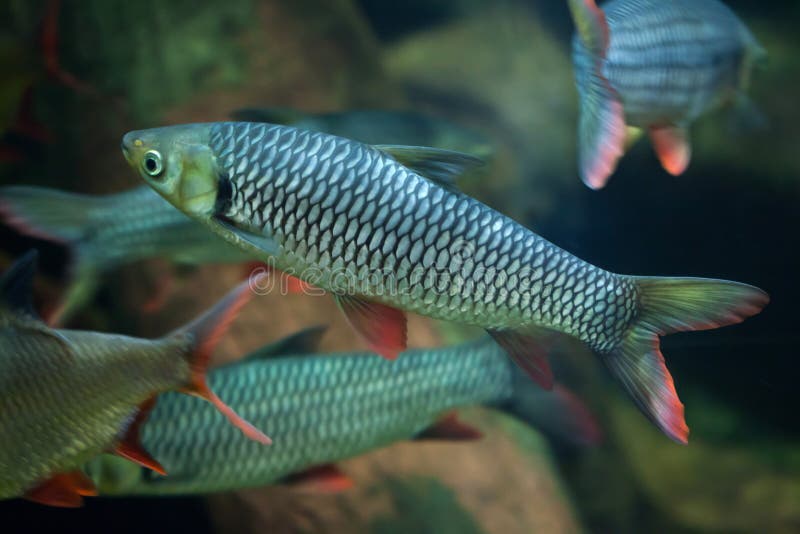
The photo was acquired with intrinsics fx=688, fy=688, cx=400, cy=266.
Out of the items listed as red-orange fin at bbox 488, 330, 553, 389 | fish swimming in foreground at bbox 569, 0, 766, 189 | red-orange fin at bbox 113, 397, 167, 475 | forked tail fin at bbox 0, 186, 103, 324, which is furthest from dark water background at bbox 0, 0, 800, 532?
red-orange fin at bbox 113, 397, 167, 475

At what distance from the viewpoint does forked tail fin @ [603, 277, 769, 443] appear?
57.2 inches

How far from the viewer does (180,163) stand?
167 centimetres

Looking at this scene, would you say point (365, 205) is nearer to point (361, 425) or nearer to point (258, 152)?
point (258, 152)

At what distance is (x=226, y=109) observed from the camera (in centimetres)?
384

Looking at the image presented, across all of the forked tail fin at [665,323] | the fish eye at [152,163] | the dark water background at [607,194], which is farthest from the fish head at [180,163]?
the dark water background at [607,194]

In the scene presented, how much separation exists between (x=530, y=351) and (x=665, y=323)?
313 mm

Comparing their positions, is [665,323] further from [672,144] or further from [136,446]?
[136,446]

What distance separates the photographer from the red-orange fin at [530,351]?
64.3 inches

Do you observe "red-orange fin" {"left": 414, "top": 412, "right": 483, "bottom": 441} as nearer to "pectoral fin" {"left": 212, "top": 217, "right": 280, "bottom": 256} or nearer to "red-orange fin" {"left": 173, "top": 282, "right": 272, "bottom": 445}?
"red-orange fin" {"left": 173, "top": 282, "right": 272, "bottom": 445}

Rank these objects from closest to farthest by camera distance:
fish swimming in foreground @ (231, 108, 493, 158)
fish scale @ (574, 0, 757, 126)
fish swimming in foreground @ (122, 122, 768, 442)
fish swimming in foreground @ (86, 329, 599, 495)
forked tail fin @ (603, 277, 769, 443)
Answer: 1. forked tail fin @ (603, 277, 769, 443)
2. fish swimming in foreground @ (122, 122, 768, 442)
3. fish scale @ (574, 0, 757, 126)
4. fish swimming in foreground @ (86, 329, 599, 495)
5. fish swimming in foreground @ (231, 108, 493, 158)

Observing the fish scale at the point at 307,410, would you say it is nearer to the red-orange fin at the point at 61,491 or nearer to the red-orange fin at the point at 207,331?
the red-orange fin at the point at 61,491

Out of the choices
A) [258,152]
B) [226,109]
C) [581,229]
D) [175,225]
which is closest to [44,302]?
[175,225]

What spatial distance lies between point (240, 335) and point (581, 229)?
1775 mm

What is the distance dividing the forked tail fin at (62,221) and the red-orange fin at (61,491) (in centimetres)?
130
